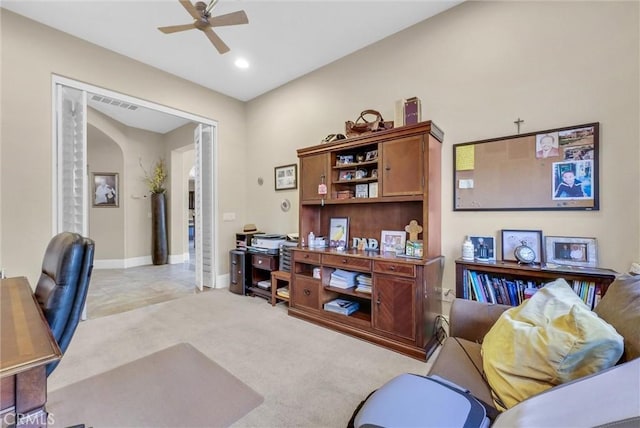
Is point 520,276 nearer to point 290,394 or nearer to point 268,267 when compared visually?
point 290,394

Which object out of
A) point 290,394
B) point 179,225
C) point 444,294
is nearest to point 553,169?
point 444,294

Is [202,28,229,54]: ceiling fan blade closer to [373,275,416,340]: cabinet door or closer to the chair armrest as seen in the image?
[373,275,416,340]: cabinet door

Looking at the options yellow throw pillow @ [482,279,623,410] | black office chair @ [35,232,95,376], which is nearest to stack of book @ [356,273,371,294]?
yellow throw pillow @ [482,279,623,410]

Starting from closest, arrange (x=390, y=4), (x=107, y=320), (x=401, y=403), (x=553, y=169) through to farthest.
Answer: (x=401, y=403) → (x=553, y=169) → (x=390, y=4) → (x=107, y=320)

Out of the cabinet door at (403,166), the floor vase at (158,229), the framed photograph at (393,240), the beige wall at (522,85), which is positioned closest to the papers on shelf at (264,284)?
the framed photograph at (393,240)

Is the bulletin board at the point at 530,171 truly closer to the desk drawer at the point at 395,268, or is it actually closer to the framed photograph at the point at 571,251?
the framed photograph at the point at 571,251

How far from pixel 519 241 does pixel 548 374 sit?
148cm

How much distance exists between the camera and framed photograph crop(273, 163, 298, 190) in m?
3.89

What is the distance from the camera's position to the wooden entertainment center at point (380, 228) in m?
2.26

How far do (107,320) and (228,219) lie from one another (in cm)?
200

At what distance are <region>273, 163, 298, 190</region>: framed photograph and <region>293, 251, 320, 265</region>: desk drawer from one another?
1.17 m

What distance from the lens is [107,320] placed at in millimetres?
2965

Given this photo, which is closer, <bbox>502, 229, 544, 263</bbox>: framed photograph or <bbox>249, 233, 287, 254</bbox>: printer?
<bbox>502, 229, 544, 263</bbox>: framed photograph

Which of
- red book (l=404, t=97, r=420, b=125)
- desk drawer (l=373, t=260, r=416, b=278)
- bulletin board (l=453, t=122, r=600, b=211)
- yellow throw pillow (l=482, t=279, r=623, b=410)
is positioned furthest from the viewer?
red book (l=404, t=97, r=420, b=125)
